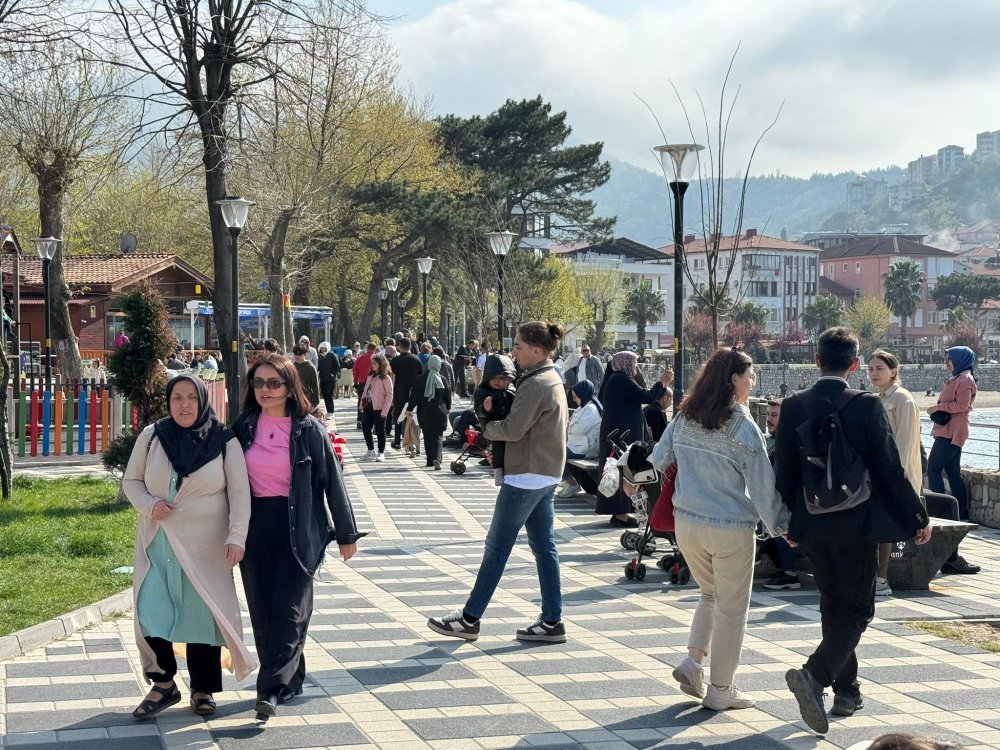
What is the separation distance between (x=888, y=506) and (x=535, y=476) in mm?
2242

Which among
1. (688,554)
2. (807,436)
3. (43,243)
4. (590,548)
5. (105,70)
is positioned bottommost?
(590,548)

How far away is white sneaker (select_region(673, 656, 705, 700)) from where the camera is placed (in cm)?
642

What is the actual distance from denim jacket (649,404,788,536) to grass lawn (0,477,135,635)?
13.5ft

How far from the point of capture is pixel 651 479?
877cm

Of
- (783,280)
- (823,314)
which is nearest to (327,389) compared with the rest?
(823,314)

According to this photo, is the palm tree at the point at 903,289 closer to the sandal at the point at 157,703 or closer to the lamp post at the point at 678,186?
the lamp post at the point at 678,186

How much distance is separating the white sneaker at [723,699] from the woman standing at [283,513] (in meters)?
1.86

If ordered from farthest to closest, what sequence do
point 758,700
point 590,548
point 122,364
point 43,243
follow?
point 43,243 → point 122,364 → point 590,548 → point 758,700

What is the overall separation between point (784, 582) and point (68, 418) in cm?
1304

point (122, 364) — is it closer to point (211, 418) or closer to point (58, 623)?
point (58, 623)

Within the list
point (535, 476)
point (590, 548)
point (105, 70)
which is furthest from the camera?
point (105, 70)

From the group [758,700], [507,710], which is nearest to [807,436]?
[758,700]

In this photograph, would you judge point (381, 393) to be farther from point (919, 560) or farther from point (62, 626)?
point (62, 626)

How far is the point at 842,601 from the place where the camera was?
238 inches
